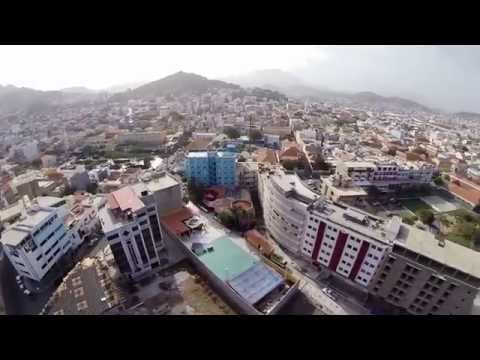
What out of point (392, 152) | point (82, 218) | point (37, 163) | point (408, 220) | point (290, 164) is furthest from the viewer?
point (392, 152)

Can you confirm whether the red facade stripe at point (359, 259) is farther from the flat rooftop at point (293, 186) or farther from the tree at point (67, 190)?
the tree at point (67, 190)

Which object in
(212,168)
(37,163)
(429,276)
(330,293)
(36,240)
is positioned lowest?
(37,163)

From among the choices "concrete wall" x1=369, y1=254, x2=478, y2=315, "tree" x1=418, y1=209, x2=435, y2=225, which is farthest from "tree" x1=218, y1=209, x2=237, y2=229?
"tree" x1=418, y1=209, x2=435, y2=225

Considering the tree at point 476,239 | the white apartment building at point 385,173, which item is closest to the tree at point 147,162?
the white apartment building at point 385,173

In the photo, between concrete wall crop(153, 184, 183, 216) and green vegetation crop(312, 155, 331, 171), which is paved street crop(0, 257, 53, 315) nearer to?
concrete wall crop(153, 184, 183, 216)

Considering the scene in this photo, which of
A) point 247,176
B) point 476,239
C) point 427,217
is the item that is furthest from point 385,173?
point 247,176

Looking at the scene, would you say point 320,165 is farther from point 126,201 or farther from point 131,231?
point 131,231
